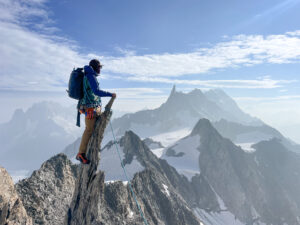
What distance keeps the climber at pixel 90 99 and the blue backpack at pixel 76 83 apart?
23cm

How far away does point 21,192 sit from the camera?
2184cm

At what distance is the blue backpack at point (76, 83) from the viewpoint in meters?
11.1

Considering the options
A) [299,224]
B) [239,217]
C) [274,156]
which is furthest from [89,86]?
[274,156]

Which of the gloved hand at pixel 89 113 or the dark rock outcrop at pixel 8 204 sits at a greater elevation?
the gloved hand at pixel 89 113

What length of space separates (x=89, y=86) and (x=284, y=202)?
138740 millimetres

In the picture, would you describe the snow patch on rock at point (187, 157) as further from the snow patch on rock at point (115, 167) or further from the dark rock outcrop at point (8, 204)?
the dark rock outcrop at point (8, 204)

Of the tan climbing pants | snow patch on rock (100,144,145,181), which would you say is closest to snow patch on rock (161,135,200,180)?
snow patch on rock (100,144,145,181)

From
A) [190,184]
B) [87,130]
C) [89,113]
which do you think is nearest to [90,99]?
[89,113]

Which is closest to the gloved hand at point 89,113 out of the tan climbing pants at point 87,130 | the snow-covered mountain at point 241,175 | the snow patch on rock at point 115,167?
the tan climbing pants at point 87,130

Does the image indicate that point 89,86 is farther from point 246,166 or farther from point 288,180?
point 288,180

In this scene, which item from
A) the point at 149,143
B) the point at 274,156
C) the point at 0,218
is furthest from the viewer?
the point at 149,143

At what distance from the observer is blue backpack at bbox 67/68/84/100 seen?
11.1m

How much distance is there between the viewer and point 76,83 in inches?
442

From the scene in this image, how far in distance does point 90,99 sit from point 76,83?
1.00 m
